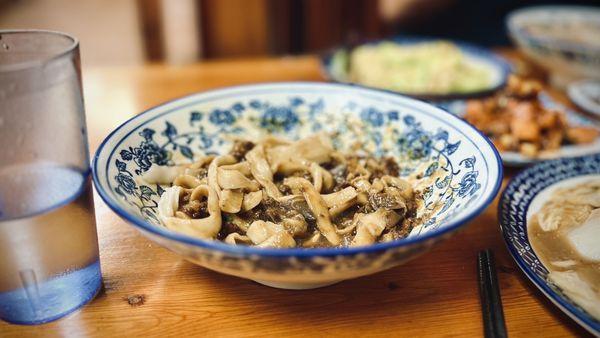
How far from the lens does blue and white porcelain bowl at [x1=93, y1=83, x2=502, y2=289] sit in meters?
0.82

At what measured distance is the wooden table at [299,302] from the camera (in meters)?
0.97

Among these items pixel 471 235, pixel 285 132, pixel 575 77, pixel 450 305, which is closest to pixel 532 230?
pixel 471 235

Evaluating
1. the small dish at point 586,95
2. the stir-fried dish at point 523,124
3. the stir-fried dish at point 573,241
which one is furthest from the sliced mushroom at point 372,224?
the small dish at point 586,95

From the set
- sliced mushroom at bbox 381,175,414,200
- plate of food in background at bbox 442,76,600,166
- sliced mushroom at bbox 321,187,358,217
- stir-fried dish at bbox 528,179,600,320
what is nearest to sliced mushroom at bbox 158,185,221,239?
sliced mushroom at bbox 321,187,358,217

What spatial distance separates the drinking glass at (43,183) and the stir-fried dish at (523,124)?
1.31 meters

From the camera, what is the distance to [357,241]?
1.06m

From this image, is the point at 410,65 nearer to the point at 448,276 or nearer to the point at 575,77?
the point at 575,77

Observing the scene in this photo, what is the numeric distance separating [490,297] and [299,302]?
1.27 ft

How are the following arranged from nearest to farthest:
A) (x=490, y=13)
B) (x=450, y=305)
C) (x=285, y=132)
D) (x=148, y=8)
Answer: (x=450, y=305) → (x=285, y=132) → (x=148, y=8) → (x=490, y=13)

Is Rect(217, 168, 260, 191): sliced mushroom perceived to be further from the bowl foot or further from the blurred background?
the blurred background

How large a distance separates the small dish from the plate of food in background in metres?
0.09

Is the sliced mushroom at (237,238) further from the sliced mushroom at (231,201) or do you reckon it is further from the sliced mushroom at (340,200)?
the sliced mushroom at (340,200)

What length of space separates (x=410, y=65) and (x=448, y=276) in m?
1.69

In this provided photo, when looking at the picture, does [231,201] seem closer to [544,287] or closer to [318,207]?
[318,207]
